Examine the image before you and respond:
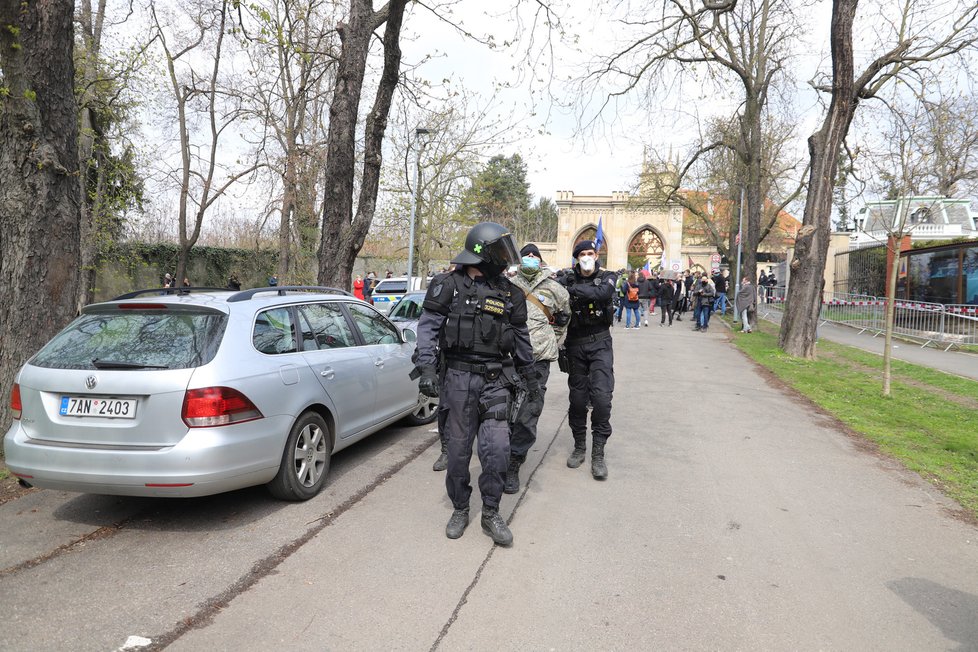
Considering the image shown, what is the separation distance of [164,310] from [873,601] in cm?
465

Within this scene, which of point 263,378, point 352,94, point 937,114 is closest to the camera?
point 263,378

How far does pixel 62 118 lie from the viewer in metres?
5.64

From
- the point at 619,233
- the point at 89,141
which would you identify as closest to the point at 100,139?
the point at 89,141

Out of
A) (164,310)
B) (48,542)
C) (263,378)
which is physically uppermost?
(164,310)

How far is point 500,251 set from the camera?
4.11 m

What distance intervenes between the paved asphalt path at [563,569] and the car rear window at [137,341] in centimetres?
111

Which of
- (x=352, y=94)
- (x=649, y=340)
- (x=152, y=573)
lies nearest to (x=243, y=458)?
(x=152, y=573)

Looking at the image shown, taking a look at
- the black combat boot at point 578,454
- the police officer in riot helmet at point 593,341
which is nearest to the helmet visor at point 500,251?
the police officer in riot helmet at point 593,341

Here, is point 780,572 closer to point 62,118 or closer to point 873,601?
point 873,601

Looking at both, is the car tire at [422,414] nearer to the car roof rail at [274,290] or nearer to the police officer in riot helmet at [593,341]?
the car roof rail at [274,290]

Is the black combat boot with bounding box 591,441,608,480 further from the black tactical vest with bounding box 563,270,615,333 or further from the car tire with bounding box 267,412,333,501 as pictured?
the car tire with bounding box 267,412,333,501

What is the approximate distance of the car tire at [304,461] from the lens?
4.49m

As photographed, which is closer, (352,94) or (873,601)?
(873,601)

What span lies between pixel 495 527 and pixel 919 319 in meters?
17.7
